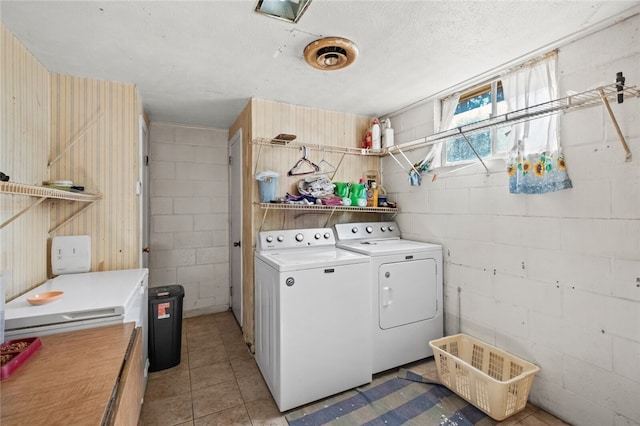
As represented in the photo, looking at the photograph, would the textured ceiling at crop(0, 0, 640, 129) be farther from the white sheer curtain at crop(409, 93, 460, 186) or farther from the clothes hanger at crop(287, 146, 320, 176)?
the clothes hanger at crop(287, 146, 320, 176)

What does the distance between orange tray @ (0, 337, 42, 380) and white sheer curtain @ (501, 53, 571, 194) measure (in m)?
2.65

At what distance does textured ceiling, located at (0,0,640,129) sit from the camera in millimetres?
1485

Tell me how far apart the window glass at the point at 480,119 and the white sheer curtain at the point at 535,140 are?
0.14 meters

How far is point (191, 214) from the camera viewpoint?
3.59 meters

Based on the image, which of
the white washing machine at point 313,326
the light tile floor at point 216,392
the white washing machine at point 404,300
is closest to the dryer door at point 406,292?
the white washing machine at point 404,300

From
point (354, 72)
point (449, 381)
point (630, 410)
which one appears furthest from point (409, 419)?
point (354, 72)

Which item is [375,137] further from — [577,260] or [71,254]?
[71,254]

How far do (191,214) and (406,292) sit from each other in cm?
267

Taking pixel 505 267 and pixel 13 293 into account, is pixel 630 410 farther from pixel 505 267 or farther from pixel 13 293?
pixel 13 293

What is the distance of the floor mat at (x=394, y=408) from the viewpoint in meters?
1.84

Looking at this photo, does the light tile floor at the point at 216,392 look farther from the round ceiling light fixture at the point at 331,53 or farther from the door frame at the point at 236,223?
the round ceiling light fixture at the point at 331,53

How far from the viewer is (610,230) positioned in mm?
Answer: 1633

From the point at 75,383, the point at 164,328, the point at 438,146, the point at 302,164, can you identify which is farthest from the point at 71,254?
the point at 438,146

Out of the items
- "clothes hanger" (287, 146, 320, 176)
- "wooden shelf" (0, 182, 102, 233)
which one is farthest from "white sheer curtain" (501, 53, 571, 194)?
"wooden shelf" (0, 182, 102, 233)
